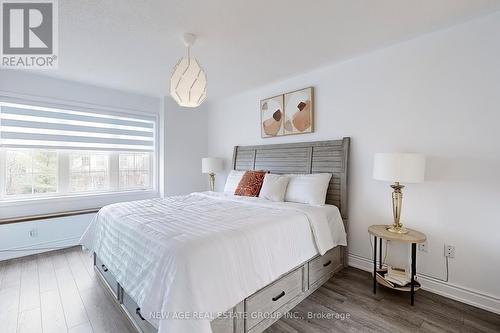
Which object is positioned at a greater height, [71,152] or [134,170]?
[71,152]

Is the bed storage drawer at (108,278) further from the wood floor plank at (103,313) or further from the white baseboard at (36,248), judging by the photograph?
the white baseboard at (36,248)

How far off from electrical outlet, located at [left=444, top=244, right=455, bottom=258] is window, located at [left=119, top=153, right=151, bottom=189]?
4.46 metres

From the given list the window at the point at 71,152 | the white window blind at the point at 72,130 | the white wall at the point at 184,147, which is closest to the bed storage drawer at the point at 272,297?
the white wall at the point at 184,147

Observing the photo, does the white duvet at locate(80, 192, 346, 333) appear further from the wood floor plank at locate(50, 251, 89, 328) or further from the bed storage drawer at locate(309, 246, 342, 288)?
the wood floor plank at locate(50, 251, 89, 328)

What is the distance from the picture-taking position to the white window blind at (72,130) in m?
3.07

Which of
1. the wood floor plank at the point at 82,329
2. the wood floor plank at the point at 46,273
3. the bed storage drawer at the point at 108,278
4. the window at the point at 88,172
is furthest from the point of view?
the window at the point at 88,172

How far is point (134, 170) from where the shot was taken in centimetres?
423

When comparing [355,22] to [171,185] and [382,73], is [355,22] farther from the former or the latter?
[171,185]

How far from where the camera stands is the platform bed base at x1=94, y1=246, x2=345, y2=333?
1.51 meters

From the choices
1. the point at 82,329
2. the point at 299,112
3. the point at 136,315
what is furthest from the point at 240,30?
the point at 82,329

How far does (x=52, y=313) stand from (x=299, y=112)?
3.36 metres

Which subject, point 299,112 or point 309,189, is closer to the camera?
point 309,189

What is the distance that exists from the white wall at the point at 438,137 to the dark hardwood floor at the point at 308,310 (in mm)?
312

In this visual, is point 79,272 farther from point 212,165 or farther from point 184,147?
point 184,147
